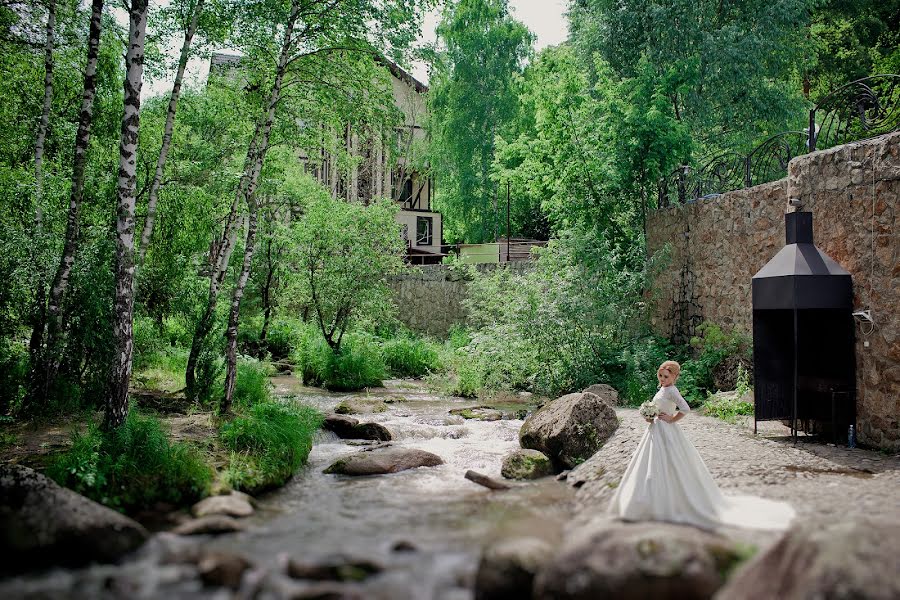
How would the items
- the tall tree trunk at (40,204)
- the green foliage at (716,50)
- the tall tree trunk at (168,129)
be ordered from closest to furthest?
the tall tree trunk at (40,204) → the tall tree trunk at (168,129) → the green foliage at (716,50)

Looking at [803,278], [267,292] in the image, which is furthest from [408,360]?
[803,278]

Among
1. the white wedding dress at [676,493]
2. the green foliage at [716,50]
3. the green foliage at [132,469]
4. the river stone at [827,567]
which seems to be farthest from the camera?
the green foliage at [716,50]

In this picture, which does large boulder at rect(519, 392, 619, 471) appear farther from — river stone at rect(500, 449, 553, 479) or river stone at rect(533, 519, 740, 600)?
river stone at rect(533, 519, 740, 600)

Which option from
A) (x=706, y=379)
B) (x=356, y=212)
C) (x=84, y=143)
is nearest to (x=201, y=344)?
(x=84, y=143)

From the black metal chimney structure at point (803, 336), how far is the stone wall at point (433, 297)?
522 inches

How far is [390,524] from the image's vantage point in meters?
6.94

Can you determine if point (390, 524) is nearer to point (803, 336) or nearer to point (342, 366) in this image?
point (803, 336)

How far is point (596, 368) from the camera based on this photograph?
14.3 meters

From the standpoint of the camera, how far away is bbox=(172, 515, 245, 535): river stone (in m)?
6.45

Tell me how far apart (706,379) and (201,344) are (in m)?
8.85

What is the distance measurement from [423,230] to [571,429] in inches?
1079

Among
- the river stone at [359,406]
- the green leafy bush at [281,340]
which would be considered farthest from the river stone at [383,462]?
the green leafy bush at [281,340]

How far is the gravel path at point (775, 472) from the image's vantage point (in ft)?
20.9

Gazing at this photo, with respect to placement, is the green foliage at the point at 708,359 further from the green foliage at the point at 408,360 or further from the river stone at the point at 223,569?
the river stone at the point at 223,569
